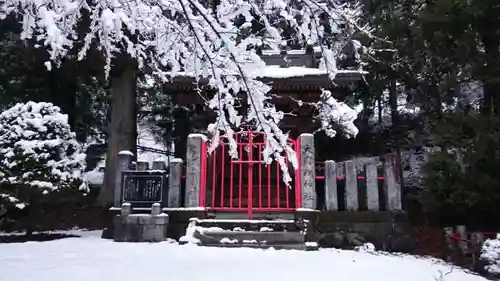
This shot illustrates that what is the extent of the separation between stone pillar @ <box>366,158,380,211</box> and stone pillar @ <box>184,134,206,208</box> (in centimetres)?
300

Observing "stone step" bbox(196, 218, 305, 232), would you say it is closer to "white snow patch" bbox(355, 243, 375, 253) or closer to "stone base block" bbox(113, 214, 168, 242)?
"stone base block" bbox(113, 214, 168, 242)

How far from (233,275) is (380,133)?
10.9 metres

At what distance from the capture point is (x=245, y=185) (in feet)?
35.6

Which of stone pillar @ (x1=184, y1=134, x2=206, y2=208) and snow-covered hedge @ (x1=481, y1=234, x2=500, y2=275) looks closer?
snow-covered hedge @ (x1=481, y1=234, x2=500, y2=275)

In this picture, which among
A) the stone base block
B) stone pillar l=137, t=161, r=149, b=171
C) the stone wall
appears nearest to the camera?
the stone base block

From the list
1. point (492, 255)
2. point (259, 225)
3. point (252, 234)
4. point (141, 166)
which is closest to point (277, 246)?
point (252, 234)

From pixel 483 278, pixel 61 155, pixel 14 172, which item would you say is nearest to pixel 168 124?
pixel 61 155

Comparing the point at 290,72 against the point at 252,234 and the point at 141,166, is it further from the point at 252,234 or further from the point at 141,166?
the point at 252,234

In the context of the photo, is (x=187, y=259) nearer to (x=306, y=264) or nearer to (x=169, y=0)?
(x=306, y=264)

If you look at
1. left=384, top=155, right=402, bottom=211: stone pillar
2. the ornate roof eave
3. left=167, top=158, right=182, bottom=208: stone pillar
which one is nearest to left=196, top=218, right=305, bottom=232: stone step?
left=167, top=158, right=182, bottom=208: stone pillar

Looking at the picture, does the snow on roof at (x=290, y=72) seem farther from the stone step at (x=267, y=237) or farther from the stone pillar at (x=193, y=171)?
the stone step at (x=267, y=237)

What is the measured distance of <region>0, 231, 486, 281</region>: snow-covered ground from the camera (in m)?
5.10

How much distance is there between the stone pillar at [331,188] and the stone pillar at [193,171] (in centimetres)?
228

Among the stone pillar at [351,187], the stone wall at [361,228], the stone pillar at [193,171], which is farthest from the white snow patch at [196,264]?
the stone pillar at [351,187]
